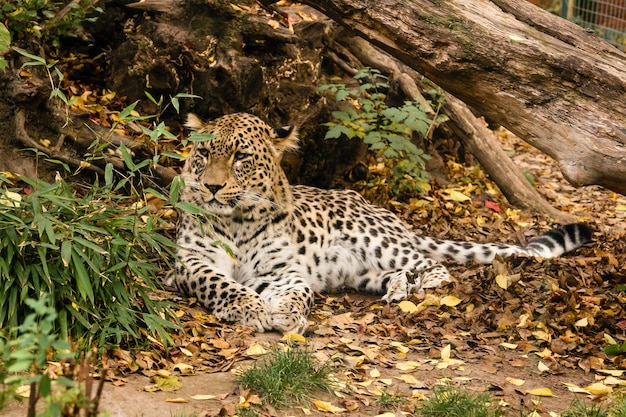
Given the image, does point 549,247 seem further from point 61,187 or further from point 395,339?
point 61,187

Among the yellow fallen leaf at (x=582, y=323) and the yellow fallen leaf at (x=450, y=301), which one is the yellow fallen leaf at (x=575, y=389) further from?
the yellow fallen leaf at (x=450, y=301)

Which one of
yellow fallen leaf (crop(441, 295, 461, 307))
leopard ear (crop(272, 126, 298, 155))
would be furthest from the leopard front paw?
leopard ear (crop(272, 126, 298, 155))

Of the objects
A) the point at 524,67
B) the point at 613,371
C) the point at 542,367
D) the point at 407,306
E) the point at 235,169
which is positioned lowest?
the point at 407,306

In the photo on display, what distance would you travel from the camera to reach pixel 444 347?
6.91 meters

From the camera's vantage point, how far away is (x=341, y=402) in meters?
5.70

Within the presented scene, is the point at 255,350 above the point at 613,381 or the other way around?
the other way around

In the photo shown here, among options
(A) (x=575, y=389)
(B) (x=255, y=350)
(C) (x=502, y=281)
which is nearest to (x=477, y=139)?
(C) (x=502, y=281)

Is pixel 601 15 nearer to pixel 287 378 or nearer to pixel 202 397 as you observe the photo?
pixel 287 378

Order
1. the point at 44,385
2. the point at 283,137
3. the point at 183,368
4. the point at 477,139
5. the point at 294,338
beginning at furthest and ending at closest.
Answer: the point at 477,139, the point at 283,137, the point at 294,338, the point at 183,368, the point at 44,385

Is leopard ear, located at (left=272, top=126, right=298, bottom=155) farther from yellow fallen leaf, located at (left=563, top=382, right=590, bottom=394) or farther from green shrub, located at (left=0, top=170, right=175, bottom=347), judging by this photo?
yellow fallen leaf, located at (left=563, top=382, right=590, bottom=394)

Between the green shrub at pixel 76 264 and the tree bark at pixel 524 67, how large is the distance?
2.30m

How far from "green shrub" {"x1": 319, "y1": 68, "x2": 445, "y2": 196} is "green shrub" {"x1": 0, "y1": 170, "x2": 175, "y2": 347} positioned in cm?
384

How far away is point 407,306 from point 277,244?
128 cm

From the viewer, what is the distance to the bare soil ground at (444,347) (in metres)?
5.64
